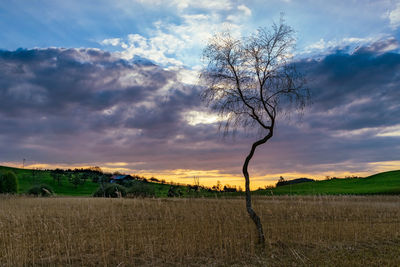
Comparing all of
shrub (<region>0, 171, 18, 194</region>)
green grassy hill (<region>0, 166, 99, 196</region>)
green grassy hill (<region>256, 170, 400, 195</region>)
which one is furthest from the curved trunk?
green grassy hill (<region>0, 166, 99, 196</region>)

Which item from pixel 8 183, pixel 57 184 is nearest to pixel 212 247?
pixel 8 183

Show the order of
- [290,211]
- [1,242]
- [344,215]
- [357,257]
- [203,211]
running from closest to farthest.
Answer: [357,257]
[1,242]
[203,211]
[344,215]
[290,211]

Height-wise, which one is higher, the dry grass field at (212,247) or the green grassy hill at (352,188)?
the green grassy hill at (352,188)

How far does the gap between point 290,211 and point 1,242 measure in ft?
55.2

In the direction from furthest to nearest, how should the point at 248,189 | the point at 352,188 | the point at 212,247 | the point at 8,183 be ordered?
the point at 8,183
the point at 352,188
the point at 248,189
the point at 212,247

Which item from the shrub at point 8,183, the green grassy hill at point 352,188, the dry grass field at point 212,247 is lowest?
the dry grass field at point 212,247

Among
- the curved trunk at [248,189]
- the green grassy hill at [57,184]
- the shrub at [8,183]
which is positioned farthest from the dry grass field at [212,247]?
the green grassy hill at [57,184]

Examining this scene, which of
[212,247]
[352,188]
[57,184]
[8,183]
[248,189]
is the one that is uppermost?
[8,183]

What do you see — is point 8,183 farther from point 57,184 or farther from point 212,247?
point 212,247

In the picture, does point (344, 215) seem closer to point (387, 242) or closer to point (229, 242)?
point (387, 242)

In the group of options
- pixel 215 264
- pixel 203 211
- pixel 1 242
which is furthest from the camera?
pixel 203 211

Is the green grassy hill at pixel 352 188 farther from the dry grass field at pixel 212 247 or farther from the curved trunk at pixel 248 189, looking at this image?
the curved trunk at pixel 248 189

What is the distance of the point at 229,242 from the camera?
11.0 metres

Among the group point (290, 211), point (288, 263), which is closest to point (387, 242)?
point (288, 263)
